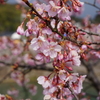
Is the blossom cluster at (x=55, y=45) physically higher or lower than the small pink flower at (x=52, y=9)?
lower

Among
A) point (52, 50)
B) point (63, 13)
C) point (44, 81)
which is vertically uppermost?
point (63, 13)

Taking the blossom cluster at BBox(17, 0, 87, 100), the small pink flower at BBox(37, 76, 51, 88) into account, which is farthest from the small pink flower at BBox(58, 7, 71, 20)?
the small pink flower at BBox(37, 76, 51, 88)

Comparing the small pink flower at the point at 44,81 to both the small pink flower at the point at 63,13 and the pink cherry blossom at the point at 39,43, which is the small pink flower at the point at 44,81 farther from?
the small pink flower at the point at 63,13

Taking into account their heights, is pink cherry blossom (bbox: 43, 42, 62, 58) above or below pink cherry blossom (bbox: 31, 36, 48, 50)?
below


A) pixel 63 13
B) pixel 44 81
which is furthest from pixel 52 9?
pixel 44 81

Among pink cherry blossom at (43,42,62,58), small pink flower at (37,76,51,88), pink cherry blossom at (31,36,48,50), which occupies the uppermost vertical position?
pink cherry blossom at (31,36,48,50)

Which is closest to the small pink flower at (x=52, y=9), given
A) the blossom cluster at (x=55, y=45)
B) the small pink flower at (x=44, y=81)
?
the blossom cluster at (x=55, y=45)

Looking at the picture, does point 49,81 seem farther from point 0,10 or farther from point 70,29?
point 0,10

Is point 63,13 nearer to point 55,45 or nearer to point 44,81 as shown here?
point 55,45

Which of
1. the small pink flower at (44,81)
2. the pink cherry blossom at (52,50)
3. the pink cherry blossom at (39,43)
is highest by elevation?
the pink cherry blossom at (39,43)

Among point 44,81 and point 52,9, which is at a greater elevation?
point 52,9

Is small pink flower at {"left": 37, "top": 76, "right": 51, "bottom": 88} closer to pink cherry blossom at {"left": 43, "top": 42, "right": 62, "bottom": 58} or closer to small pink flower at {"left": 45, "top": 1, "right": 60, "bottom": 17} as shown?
pink cherry blossom at {"left": 43, "top": 42, "right": 62, "bottom": 58}

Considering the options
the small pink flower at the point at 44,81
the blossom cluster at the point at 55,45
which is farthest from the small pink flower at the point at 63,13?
the small pink flower at the point at 44,81

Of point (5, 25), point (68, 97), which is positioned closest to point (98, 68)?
point (68, 97)
